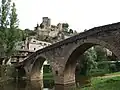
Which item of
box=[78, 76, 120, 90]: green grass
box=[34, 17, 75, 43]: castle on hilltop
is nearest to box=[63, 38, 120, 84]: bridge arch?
box=[78, 76, 120, 90]: green grass

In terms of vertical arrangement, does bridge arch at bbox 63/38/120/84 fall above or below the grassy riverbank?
above

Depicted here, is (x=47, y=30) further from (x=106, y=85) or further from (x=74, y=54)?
(x=106, y=85)

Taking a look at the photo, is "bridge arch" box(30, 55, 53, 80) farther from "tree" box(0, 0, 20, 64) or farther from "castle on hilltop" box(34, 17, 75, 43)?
"castle on hilltop" box(34, 17, 75, 43)

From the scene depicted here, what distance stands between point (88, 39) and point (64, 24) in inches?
3312

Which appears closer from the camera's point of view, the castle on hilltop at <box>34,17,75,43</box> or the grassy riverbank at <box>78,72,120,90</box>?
the grassy riverbank at <box>78,72,120,90</box>

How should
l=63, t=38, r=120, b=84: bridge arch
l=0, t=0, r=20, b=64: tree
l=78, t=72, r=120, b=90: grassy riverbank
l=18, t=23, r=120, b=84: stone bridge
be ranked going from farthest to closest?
l=0, t=0, r=20, b=64: tree → l=63, t=38, r=120, b=84: bridge arch → l=18, t=23, r=120, b=84: stone bridge → l=78, t=72, r=120, b=90: grassy riverbank

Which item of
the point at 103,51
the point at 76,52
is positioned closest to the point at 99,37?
the point at 76,52

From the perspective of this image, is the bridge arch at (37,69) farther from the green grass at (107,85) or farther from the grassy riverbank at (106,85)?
the green grass at (107,85)

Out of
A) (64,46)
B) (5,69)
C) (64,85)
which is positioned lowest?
(64,85)

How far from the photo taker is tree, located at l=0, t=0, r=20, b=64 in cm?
3684

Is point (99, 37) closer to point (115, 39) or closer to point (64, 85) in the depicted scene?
point (115, 39)

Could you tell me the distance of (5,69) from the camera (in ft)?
135

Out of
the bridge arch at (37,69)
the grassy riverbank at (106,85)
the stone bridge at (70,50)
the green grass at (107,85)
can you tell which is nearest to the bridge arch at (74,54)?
the stone bridge at (70,50)

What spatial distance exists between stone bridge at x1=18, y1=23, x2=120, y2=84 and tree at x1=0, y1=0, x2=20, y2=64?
486 cm
